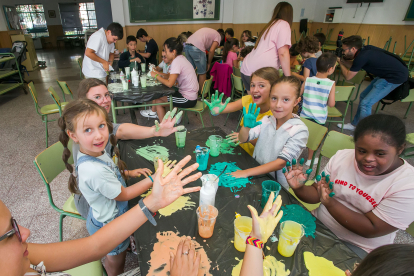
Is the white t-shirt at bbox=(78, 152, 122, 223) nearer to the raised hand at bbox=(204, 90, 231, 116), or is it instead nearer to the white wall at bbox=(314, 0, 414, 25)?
the raised hand at bbox=(204, 90, 231, 116)

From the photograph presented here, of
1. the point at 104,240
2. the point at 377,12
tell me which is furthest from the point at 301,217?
the point at 377,12

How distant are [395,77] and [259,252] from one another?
3.78 meters

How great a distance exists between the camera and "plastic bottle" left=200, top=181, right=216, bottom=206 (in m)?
1.07

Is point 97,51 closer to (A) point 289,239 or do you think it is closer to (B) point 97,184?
(B) point 97,184

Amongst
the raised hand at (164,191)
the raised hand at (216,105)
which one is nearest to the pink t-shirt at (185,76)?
the raised hand at (216,105)

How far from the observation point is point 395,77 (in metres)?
3.20

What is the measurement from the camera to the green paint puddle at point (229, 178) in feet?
4.20

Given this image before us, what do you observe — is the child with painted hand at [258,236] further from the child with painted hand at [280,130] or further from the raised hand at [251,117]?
the raised hand at [251,117]

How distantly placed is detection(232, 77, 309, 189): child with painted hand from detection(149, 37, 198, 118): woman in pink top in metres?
1.96

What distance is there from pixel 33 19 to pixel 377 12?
766 inches

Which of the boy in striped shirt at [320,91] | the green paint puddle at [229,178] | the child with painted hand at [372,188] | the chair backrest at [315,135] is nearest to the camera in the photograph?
the child with painted hand at [372,188]

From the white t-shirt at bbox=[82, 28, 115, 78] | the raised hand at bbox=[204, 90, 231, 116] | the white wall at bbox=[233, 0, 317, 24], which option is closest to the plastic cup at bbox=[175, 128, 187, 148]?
the raised hand at bbox=[204, 90, 231, 116]

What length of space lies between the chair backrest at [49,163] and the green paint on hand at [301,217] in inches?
58.1

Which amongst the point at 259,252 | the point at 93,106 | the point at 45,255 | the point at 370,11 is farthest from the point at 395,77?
the point at 370,11
